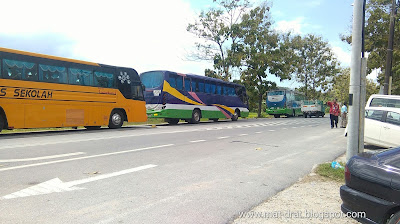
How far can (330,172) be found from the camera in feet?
20.4

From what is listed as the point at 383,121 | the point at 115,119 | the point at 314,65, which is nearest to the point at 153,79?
the point at 115,119

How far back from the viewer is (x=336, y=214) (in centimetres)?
411

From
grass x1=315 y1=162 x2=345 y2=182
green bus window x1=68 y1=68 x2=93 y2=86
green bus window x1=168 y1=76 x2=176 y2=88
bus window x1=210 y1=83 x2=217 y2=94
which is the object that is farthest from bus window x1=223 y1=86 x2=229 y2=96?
grass x1=315 y1=162 x2=345 y2=182

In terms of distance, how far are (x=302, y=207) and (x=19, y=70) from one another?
12170 mm

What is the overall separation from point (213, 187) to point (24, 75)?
10682 millimetres

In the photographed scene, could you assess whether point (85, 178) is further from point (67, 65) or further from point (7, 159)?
point (67, 65)

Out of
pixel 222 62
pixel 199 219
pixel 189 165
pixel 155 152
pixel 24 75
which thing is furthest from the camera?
pixel 222 62

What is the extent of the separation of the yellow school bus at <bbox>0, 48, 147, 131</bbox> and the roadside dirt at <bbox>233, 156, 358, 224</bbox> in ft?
37.0

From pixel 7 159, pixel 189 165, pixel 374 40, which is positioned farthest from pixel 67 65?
pixel 374 40

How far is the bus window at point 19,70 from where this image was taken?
12.0 m

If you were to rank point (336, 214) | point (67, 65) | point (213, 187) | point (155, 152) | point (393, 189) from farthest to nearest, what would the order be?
1. point (67, 65)
2. point (155, 152)
3. point (213, 187)
4. point (336, 214)
5. point (393, 189)

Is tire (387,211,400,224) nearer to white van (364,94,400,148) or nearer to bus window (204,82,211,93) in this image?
white van (364,94,400,148)

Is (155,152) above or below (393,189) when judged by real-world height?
below

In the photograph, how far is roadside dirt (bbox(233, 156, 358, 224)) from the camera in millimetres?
3916
